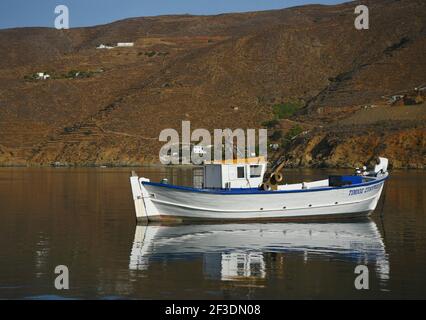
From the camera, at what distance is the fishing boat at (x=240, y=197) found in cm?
3450

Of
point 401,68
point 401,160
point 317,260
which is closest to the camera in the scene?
point 317,260

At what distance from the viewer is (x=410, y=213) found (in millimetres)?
40062

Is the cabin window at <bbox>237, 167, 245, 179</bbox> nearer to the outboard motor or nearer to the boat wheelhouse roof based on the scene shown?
the boat wheelhouse roof

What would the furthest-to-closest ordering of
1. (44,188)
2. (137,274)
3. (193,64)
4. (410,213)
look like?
(193,64), (44,188), (410,213), (137,274)

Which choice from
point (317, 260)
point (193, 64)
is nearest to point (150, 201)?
point (317, 260)

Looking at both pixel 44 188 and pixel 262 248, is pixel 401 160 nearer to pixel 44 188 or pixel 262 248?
pixel 44 188

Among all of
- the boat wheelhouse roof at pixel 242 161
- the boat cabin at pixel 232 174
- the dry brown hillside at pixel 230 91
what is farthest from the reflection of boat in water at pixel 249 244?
the dry brown hillside at pixel 230 91

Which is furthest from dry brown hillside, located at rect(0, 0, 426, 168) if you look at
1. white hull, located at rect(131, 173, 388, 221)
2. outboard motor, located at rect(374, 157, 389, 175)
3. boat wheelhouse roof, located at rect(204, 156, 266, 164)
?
white hull, located at rect(131, 173, 388, 221)

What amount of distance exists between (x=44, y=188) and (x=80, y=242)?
33341 mm

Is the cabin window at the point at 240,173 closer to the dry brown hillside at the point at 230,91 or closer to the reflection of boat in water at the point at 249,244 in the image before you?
the reflection of boat in water at the point at 249,244

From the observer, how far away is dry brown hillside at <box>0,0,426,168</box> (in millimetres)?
125125

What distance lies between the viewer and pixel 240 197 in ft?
113

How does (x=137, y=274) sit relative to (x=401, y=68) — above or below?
below

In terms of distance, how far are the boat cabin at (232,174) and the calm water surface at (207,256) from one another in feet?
6.42
